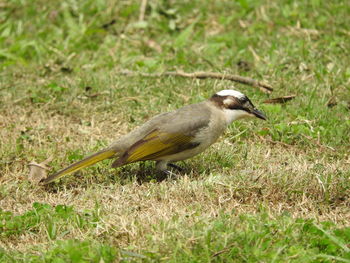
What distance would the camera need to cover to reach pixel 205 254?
4.48 meters

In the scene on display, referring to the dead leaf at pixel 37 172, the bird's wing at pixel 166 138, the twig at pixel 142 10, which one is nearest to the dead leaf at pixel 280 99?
the bird's wing at pixel 166 138

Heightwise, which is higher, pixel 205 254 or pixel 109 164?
pixel 205 254

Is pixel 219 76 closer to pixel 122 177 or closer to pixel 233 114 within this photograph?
pixel 233 114

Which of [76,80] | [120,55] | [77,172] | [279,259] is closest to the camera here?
[279,259]

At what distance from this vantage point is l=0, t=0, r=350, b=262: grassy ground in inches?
189

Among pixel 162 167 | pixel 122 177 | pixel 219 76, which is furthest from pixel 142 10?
pixel 122 177

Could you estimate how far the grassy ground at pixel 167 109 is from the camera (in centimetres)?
479

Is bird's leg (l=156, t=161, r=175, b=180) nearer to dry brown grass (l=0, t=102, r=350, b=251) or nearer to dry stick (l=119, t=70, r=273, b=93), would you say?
dry brown grass (l=0, t=102, r=350, b=251)

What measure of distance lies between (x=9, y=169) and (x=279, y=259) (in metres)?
3.45

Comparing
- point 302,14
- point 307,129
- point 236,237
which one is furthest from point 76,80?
point 236,237

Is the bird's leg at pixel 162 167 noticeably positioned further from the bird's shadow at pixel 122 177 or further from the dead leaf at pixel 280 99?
the dead leaf at pixel 280 99

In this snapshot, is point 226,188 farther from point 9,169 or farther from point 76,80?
point 76,80

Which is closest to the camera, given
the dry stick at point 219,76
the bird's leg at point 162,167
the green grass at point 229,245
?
the green grass at point 229,245

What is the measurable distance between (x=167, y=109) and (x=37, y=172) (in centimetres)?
205
